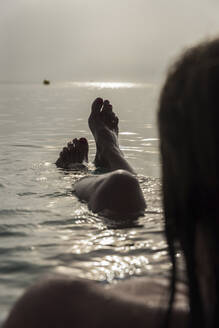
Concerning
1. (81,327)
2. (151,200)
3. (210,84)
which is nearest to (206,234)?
(210,84)

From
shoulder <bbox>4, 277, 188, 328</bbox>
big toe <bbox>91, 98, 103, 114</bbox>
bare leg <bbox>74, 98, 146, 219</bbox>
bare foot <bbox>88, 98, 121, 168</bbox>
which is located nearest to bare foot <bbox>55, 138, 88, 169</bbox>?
bare foot <bbox>88, 98, 121, 168</bbox>

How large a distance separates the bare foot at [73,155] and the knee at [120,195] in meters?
2.26

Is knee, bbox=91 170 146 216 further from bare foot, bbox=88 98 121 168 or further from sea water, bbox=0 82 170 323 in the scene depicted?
bare foot, bbox=88 98 121 168

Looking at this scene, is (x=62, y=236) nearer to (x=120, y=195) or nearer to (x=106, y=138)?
(x=120, y=195)

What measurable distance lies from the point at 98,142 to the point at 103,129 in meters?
0.31

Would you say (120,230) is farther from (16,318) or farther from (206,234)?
(206,234)

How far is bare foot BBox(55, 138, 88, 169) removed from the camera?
5738mm

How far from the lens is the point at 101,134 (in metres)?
5.77

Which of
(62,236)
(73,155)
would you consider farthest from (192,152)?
(73,155)

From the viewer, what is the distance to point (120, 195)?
3248 millimetres

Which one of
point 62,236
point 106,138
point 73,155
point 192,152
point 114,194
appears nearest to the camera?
point 192,152

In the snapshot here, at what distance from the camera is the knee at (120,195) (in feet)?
10.5

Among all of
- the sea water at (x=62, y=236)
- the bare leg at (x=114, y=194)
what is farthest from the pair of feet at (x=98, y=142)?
the bare leg at (x=114, y=194)

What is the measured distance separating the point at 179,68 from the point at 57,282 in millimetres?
611
